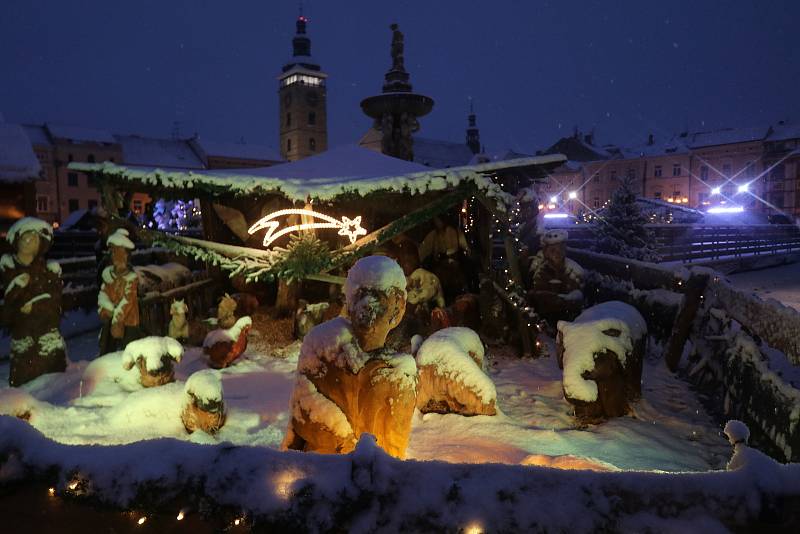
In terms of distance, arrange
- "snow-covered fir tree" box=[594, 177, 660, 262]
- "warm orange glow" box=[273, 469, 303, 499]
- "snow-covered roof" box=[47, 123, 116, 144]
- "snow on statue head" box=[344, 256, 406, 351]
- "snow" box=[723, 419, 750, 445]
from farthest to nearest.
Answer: "snow-covered roof" box=[47, 123, 116, 144]
"snow-covered fir tree" box=[594, 177, 660, 262]
"snow on statue head" box=[344, 256, 406, 351]
"snow" box=[723, 419, 750, 445]
"warm orange glow" box=[273, 469, 303, 499]

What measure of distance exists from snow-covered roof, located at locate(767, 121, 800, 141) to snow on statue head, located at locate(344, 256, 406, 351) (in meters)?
59.0

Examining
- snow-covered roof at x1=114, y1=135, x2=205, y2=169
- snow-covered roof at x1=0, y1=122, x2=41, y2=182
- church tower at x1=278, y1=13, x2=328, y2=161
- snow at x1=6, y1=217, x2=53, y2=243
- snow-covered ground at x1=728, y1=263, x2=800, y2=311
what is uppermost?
church tower at x1=278, y1=13, x2=328, y2=161

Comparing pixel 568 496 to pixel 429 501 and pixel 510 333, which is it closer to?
pixel 429 501

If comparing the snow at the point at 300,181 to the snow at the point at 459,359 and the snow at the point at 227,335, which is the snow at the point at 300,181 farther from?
the snow at the point at 459,359

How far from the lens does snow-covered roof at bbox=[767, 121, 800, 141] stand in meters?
48.6

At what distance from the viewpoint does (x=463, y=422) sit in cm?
568

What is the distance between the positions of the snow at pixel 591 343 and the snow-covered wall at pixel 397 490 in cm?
408

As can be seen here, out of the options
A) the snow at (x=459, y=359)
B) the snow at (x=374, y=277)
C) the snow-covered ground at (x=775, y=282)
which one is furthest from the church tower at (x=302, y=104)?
the snow at (x=374, y=277)

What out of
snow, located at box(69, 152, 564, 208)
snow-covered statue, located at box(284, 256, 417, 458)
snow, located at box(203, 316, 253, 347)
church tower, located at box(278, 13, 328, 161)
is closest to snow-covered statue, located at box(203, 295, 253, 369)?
snow, located at box(203, 316, 253, 347)

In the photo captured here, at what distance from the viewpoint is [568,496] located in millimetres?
1593

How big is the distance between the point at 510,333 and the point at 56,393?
6.69 m

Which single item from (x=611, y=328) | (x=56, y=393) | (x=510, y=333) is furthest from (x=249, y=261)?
(x=611, y=328)

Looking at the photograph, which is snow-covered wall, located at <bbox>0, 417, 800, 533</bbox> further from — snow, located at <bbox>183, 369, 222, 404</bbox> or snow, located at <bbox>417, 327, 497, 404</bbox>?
snow, located at <bbox>417, 327, 497, 404</bbox>

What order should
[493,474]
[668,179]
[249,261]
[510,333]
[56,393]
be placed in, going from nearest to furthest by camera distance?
1. [493,474]
2. [56,393]
3. [249,261]
4. [510,333]
5. [668,179]
